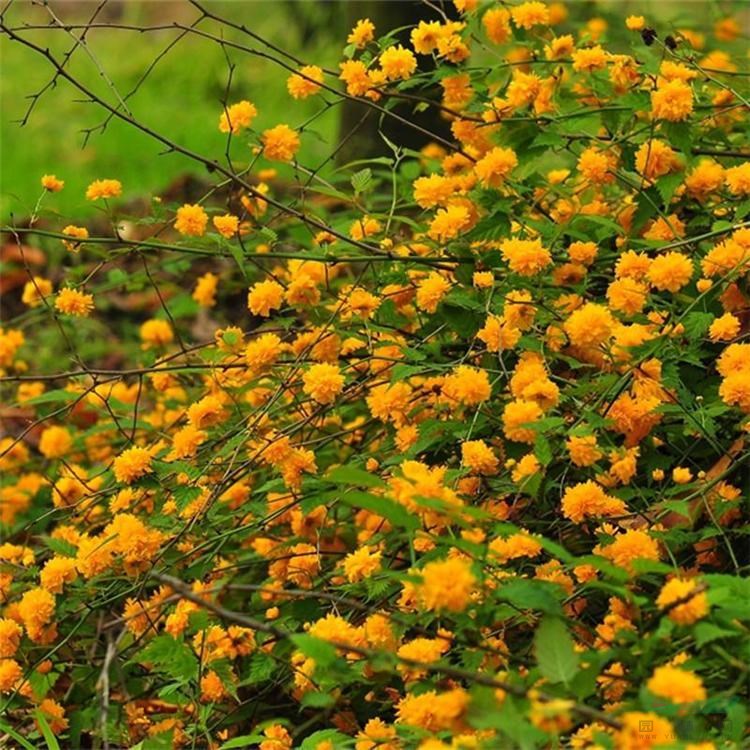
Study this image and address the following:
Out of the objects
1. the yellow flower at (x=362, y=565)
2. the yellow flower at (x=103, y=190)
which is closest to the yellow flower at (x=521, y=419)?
the yellow flower at (x=362, y=565)

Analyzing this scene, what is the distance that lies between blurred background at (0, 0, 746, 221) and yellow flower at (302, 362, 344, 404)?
87.3 inches

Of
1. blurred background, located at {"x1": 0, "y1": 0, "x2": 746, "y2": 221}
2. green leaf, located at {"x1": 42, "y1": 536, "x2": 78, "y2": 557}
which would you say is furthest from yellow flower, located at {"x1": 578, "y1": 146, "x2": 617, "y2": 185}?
blurred background, located at {"x1": 0, "y1": 0, "x2": 746, "y2": 221}

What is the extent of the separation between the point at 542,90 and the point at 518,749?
52.7 inches

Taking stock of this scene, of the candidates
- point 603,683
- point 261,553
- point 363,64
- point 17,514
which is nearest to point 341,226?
point 363,64

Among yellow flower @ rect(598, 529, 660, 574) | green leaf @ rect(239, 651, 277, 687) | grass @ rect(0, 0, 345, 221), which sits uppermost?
yellow flower @ rect(598, 529, 660, 574)

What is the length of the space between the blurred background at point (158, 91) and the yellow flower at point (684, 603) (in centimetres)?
282

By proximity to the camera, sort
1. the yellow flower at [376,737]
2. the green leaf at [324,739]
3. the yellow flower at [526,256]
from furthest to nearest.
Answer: the yellow flower at [526,256] → the green leaf at [324,739] → the yellow flower at [376,737]

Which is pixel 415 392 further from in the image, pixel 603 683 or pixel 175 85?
pixel 175 85

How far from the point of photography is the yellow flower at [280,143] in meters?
2.48

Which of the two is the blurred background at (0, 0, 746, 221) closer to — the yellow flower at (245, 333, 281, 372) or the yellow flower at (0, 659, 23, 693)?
the yellow flower at (245, 333, 281, 372)

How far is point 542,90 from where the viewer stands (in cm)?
249

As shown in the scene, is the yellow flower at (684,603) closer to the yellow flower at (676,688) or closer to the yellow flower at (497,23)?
the yellow flower at (676,688)

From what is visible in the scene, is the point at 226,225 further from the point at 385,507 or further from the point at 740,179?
the point at 385,507

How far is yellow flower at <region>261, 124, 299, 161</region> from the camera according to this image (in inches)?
97.6
